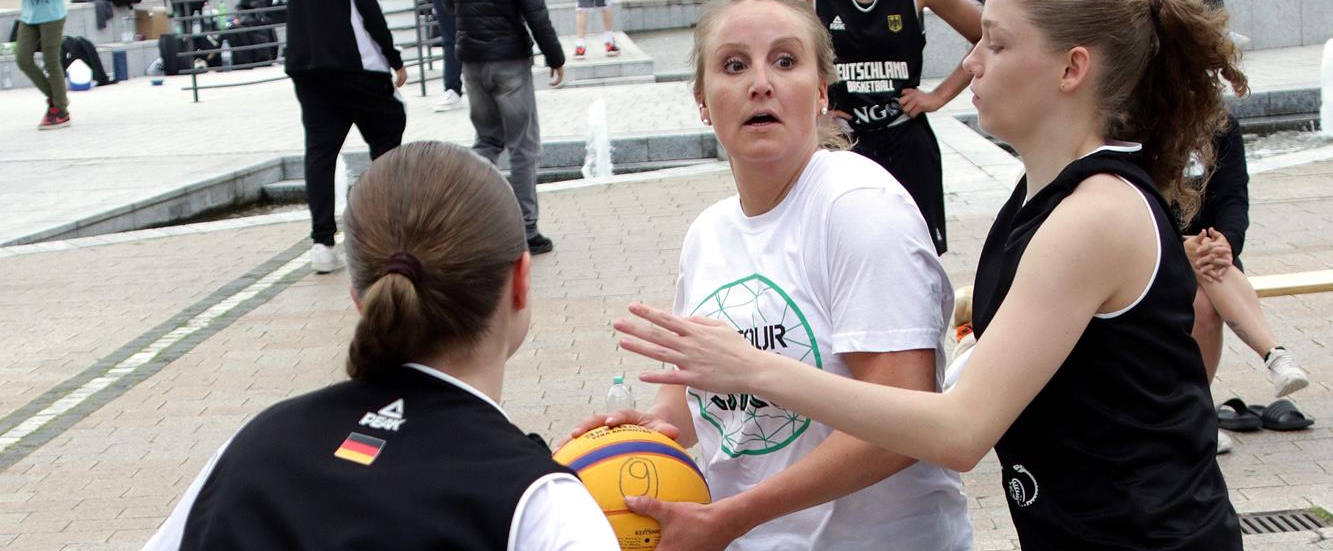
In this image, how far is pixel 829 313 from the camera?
8.13ft

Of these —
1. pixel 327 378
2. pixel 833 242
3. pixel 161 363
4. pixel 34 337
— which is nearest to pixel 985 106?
pixel 833 242

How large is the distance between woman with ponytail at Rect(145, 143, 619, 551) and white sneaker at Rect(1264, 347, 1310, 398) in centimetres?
390

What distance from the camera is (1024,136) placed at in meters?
2.24

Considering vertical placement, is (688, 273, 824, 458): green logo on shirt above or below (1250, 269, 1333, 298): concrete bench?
above

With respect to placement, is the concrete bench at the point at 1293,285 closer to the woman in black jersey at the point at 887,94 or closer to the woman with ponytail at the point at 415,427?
the woman in black jersey at the point at 887,94

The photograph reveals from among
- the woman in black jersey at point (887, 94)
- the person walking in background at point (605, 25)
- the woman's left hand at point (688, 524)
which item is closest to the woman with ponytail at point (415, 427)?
the woman's left hand at point (688, 524)

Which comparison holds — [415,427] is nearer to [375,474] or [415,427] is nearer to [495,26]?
[375,474]

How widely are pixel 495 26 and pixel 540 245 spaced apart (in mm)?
1456

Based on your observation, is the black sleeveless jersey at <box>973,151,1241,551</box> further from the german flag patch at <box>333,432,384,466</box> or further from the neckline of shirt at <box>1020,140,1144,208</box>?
the german flag patch at <box>333,432,384,466</box>

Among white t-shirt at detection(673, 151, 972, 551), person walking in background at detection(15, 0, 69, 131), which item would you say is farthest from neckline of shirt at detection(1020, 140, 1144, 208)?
person walking in background at detection(15, 0, 69, 131)

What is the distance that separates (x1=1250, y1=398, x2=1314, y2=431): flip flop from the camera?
16.8ft

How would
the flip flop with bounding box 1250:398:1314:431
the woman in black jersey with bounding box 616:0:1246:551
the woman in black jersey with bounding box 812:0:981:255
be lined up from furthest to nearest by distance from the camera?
the woman in black jersey with bounding box 812:0:981:255
the flip flop with bounding box 1250:398:1314:431
the woman in black jersey with bounding box 616:0:1246:551

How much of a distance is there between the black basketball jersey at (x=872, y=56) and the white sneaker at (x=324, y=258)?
4126 mm

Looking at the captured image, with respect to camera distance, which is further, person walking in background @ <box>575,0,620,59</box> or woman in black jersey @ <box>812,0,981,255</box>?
person walking in background @ <box>575,0,620,59</box>
